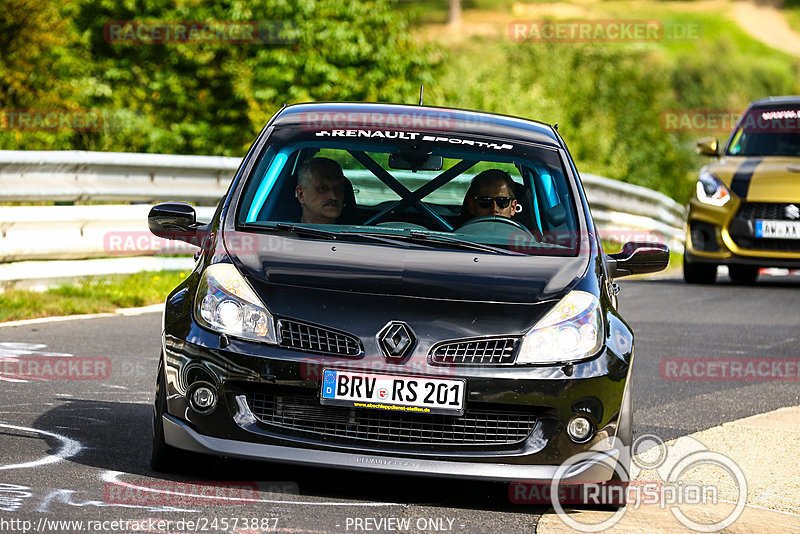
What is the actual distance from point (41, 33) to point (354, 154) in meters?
23.4

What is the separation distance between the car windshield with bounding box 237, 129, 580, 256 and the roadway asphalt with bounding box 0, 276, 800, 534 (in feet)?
3.44

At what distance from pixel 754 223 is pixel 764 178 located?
0.47 m

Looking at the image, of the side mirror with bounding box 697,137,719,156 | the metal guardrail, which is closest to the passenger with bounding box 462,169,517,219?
the metal guardrail

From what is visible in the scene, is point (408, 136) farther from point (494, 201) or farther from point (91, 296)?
point (91, 296)

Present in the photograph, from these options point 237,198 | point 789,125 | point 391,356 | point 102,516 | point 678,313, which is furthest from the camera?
point 789,125

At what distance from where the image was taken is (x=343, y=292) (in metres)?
5.29

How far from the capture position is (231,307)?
530 centimetres

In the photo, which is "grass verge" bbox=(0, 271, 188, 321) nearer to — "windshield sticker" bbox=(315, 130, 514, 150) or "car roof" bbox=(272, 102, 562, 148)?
"car roof" bbox=(272, 102, 562, 148)

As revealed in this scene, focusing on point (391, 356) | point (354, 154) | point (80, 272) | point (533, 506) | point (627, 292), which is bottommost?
point (627, 292)

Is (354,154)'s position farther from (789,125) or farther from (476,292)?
(789,125)

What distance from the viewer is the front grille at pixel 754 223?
14.6 m

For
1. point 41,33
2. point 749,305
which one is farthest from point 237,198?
point 41,33

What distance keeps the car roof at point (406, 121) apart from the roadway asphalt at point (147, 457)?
151cm

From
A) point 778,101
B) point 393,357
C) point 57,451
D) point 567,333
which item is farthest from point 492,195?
point 778,101
